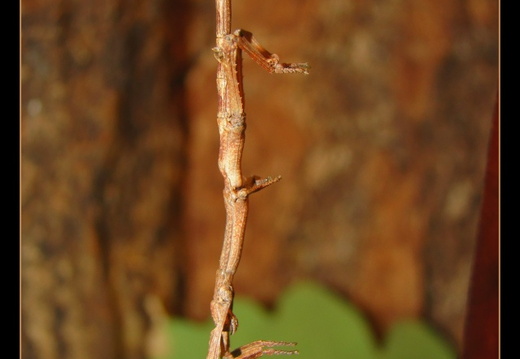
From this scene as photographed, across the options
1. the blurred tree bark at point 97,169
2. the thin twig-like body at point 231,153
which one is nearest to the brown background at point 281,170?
the blurred tree bark at point 97,169

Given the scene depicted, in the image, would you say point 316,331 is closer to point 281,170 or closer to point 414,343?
point 414,343

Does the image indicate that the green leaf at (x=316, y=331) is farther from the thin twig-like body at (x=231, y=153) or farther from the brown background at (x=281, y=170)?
the thin twig-like body at (x=231, y=153)

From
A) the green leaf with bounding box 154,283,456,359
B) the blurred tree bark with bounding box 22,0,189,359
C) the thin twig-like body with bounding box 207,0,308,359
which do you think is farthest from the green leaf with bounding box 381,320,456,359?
the thin twig-like body with bounding box 207,0,308,359

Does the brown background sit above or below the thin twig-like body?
above

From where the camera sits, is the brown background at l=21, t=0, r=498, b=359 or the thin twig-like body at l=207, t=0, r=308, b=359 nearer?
the thin twig-like body at l=207, t=0, r=308, b=359

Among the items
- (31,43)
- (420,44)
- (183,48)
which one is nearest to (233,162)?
(31,43)

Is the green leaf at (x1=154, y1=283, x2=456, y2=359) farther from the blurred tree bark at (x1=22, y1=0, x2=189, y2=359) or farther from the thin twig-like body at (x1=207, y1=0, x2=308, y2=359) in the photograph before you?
the thin twig-like body at (x1=207, y1=0, x2=308, y2=359)
